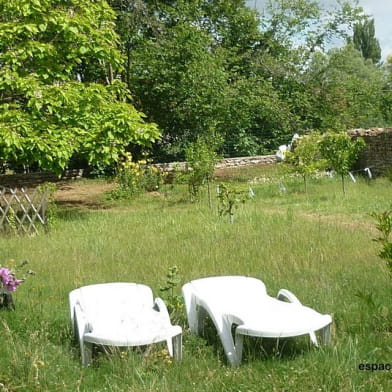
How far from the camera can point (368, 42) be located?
2363 inches

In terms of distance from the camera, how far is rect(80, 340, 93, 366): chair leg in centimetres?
352

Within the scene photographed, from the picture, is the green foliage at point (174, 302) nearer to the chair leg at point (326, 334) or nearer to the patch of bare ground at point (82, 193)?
the chair leg at point (326, 334)

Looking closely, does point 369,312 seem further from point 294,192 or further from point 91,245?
point 294,192

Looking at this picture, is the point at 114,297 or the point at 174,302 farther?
the point at 174,302

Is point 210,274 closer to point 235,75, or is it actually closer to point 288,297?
point 288,297

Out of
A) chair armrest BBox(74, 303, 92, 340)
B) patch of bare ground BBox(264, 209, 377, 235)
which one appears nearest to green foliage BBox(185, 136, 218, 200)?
patch of bare ground BBox(264, 209, 377, 235)

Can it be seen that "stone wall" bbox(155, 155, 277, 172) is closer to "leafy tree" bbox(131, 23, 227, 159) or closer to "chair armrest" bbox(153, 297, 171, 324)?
"leafy tree" bbox(131, 23, 227, 159)

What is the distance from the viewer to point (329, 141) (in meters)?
13.2

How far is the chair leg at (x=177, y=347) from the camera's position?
11.5ft

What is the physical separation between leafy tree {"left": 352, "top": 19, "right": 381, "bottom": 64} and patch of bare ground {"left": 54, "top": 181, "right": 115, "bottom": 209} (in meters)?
48.0

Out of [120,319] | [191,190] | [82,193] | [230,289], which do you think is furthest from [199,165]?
[120,319]

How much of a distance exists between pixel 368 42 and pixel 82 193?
166ft

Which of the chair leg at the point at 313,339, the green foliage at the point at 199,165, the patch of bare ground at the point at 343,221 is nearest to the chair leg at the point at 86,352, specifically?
the chair leg at the point at 313,339

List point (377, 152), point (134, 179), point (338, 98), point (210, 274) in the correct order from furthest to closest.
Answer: point (338, 98), point (377, 152), point (134, 179), point (210, 274)
